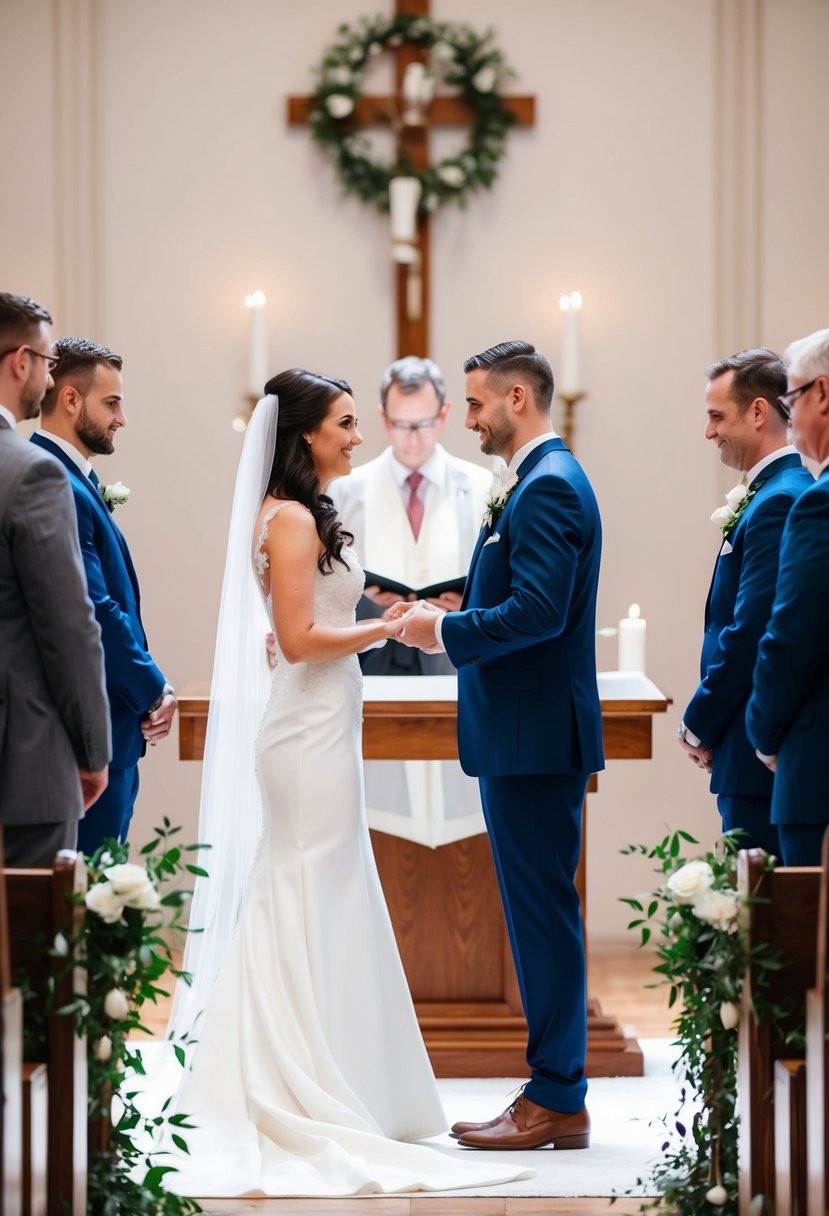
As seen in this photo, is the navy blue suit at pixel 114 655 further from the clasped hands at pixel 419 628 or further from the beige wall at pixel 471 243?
the beige wall at pixel 471 243

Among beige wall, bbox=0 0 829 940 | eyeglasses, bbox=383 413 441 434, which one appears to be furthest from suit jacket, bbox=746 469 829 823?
beige wall, bbox=0 0 829 940

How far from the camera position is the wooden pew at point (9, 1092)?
2088 millimetres

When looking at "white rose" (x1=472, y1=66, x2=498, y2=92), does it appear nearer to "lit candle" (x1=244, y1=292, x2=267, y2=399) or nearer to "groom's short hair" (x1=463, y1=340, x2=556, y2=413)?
"lit candle" (x1=244, y1=292, x2=267, y2=399)

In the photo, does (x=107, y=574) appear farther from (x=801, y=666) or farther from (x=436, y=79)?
(x=436, y=79)

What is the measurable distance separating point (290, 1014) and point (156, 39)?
428cm

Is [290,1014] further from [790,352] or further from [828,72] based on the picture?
[828,72]

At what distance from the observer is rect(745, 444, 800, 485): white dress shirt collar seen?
353 cm

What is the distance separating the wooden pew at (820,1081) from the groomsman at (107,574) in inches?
75.4

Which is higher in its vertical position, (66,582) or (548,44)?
(548,44)

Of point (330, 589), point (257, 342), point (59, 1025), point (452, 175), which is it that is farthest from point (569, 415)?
point (59, 1025)

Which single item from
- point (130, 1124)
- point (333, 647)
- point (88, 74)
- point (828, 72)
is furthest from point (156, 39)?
point (130, 1124)

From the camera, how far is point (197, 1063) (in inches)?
132

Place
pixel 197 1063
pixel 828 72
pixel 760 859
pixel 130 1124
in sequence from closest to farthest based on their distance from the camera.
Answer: pixel 760 859 → pixel 130 1124 → pixel 197 1063 → pixel 828 72

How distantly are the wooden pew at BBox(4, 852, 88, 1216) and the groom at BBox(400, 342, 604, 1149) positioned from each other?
1.23 meters
